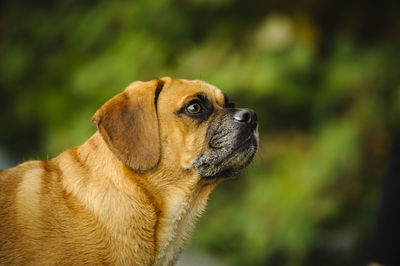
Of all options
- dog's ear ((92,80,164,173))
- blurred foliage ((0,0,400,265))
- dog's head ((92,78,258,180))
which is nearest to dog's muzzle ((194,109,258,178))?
dog's head ((92,78,258,180))

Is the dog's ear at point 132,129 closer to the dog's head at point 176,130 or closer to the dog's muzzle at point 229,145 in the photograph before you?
the dog's head at point 176,130

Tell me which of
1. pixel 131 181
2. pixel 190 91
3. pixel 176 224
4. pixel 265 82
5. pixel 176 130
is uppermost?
pixel 190 91

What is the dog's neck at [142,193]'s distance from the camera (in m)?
1.80

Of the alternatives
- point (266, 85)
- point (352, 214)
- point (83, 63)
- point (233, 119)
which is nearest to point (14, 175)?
point (233, 119)

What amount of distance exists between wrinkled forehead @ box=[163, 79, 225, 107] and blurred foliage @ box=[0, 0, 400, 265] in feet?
5.60

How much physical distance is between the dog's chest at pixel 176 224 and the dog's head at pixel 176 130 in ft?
0.52

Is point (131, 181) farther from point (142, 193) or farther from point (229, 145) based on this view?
point (229, 145)

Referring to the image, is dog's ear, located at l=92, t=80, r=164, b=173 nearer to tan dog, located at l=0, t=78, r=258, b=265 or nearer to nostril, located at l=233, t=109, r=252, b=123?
tan dog, located at l=0, t=78, r=258, b=265

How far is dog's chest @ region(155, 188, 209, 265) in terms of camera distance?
6.48 ft

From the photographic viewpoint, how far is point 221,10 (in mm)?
4660

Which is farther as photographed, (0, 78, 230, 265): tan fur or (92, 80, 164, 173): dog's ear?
(92, 80, 164, 173): dog's ear

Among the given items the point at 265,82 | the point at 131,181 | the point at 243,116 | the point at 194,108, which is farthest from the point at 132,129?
the point at 265,82

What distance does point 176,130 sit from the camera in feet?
7.05

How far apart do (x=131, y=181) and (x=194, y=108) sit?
57 centimetres
